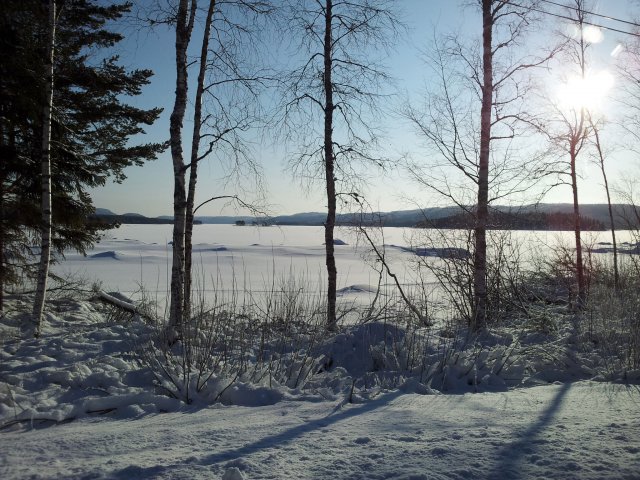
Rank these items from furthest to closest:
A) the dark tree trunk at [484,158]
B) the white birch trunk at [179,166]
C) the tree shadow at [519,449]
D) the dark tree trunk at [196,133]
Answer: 1. the dark tree trunk at [196,133]
2. the dark tree trunk at [484,158]
3. the white birch trunk at [179,166]
4. the tree shadow at [519,449]

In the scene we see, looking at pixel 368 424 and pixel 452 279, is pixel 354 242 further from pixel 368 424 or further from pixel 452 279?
pixel 368 424

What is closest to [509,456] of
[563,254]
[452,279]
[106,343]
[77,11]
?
[106,343]

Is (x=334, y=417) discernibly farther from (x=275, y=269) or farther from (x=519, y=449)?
(x=275, y=269)

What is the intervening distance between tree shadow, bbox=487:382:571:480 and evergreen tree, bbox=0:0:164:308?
23.2ft

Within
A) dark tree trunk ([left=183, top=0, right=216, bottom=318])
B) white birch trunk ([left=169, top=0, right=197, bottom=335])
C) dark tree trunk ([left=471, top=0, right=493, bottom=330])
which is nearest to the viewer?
white birch trunk ([left=169, top=0, right=197, bottom=335])

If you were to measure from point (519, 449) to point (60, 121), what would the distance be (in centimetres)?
797

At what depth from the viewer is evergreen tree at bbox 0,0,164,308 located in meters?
6.24

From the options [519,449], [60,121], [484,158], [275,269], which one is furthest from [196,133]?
[275,269]

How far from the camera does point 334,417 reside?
3045 millimetres

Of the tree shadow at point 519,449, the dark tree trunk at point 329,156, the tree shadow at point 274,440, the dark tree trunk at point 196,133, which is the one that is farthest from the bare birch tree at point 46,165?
the tree shadow at point 519,449

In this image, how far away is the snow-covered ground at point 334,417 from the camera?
2240 mm

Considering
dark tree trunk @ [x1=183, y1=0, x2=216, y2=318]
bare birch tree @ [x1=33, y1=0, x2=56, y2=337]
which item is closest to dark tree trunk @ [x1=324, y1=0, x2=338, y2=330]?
dark tree trunk @ [x1=183, y1=0, x2=216, y2=318]

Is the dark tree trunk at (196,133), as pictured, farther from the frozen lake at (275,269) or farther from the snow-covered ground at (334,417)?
the snow-covered ground at (334,417)

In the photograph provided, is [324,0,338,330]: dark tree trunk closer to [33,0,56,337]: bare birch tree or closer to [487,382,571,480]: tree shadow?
[33,0,56,337]: bare birch tree
